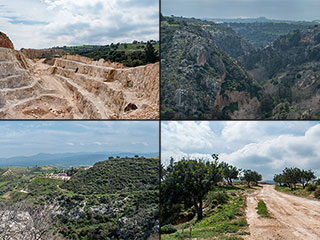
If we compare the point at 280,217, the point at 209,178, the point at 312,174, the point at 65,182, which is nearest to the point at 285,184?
the point at 312,174

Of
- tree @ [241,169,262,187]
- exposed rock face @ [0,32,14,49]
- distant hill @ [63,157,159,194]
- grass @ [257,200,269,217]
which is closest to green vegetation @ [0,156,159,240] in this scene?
distant hill @ [63,157,159,194]

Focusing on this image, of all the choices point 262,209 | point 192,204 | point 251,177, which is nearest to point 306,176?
point 251,177

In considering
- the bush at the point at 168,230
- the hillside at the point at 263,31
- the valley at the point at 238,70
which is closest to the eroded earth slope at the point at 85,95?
the valley at the point at 238,70

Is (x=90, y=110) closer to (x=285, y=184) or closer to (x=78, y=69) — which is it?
(x=78, y=69)

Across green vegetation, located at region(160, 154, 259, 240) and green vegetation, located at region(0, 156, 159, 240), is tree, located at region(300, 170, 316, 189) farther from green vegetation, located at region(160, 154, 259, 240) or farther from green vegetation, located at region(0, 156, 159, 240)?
green vegetation, located at region(0, 156, 159, 240)

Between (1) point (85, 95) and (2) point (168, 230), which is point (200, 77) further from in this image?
(2) point (168, 230)

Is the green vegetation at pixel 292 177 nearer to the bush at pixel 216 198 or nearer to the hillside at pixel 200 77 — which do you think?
the hillside at pixel 200 77

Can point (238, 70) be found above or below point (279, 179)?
above
